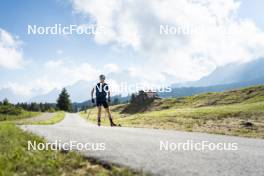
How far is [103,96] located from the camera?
16969 mm

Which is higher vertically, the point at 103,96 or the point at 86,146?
the point at 103,96

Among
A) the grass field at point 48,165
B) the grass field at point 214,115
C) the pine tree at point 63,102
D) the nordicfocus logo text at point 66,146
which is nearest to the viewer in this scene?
the grass field at point 48,165

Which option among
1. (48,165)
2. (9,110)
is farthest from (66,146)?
(9,110)

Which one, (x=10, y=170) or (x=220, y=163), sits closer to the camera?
(x=10, y=170)

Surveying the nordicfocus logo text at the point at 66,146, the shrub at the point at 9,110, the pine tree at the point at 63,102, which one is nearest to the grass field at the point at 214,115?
the nordicfocus logo text at the point at 66,146

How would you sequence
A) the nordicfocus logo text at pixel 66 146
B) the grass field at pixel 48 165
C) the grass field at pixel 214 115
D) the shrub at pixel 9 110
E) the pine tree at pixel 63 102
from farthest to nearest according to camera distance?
the pine tree at pixel 63 102
the shrub at pixel 9 110
the grass field at pixel 214 115
the nordicfocus logo text at pixel 66 146
the grass field at pixel 48 165

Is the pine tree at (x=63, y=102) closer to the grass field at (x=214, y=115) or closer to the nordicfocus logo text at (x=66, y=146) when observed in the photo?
the grass field at (x=214, y=115)

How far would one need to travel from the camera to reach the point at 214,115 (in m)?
29.8

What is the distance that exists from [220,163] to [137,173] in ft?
5.89

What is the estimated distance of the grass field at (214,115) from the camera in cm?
1975

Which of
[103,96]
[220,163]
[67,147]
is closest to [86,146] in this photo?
[67,147]

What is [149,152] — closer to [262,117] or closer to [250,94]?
[262,117]

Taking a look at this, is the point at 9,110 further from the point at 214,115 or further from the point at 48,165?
the point at 48,165

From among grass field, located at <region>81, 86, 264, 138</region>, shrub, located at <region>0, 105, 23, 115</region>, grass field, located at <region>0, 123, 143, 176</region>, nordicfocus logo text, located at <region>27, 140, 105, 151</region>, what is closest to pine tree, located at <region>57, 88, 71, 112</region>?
grass field, located at <region>81, 86, 264, 138</region>
